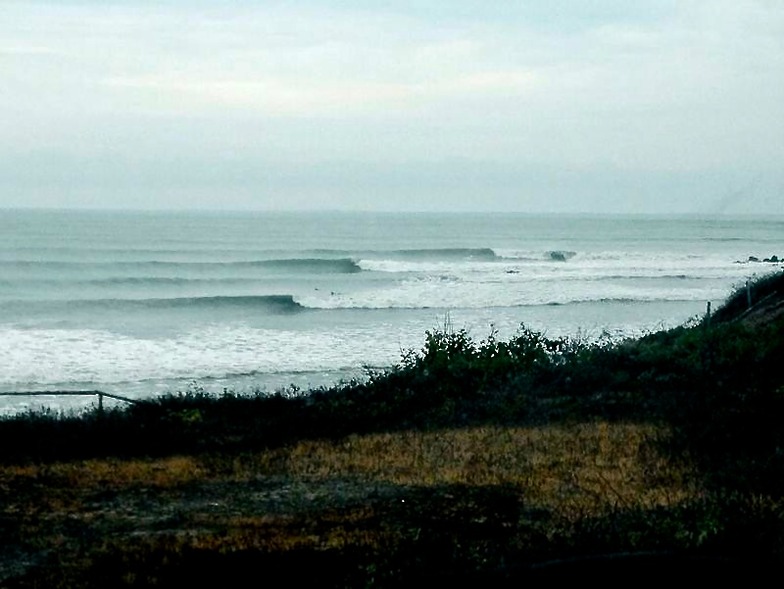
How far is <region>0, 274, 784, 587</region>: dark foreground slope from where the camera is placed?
692 cm

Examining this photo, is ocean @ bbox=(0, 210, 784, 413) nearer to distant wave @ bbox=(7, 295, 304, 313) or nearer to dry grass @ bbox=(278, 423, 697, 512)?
distant wave @ bbox=(7, 295, 304, 313)

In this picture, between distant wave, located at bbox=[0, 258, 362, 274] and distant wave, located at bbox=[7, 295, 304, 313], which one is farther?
distant wave, located at bbox=[0, 258, 362, 274]

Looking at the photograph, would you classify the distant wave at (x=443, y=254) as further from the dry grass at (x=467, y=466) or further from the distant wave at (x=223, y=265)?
the dry grass at (x=467, y=466)

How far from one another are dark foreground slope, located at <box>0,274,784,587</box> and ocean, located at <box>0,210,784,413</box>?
5.29 meters

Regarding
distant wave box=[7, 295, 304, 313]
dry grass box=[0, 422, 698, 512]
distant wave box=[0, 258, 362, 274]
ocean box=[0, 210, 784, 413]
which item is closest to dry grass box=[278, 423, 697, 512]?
dry grass box=[0, 422, 698, 512]

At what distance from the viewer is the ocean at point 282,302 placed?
26.6 metres

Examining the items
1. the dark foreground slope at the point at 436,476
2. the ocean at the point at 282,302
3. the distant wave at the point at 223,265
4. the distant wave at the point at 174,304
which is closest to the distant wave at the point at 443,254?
the ocean at the point at 282,302

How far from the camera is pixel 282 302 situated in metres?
43.8

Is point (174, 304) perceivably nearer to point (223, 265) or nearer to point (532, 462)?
point (223, 265)

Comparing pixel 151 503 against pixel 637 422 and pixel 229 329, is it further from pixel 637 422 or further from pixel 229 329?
pixel 229 329

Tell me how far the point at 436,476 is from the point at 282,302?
33325 millimetres

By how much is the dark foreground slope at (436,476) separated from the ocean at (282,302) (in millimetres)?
5291

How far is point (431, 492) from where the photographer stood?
1006 cm

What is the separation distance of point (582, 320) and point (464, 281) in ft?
58.2
